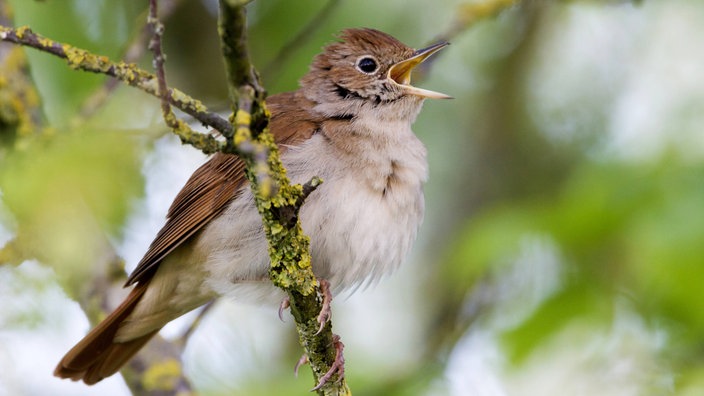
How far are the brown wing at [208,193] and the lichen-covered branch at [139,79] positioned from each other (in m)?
1.72

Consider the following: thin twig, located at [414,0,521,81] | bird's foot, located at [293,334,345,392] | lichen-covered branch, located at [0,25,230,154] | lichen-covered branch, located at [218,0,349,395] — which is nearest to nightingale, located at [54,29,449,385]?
thin twig, located at [414,0,521,81]

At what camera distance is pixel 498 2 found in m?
5.96

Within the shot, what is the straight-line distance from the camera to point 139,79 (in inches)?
113

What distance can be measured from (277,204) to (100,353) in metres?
2.49

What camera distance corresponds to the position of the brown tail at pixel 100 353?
16.6 feet

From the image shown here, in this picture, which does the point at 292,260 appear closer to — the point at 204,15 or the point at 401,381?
the point at 401,381

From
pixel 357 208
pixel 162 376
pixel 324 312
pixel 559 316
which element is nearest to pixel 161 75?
pixel 324 312

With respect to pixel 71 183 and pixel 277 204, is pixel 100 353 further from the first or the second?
pixel 277 204

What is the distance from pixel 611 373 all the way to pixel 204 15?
3.69 metres

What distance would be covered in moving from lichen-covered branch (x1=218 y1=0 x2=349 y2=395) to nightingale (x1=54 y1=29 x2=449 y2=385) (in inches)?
27.0

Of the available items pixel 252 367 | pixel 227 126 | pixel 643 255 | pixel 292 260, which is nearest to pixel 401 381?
pixel 252 367

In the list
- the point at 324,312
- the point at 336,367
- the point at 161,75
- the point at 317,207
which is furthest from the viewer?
the point at 317,207

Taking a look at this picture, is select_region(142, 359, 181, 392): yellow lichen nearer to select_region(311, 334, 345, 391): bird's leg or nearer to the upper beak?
select_region(311, 334, 345, 391): bird's leg

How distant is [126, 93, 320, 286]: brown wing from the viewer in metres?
4.74
